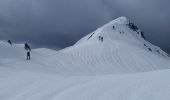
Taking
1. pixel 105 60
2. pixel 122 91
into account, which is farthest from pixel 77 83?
pixel 105 60

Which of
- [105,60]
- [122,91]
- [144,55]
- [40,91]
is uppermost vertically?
[144,55]

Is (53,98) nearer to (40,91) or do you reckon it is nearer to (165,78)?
(40,91)

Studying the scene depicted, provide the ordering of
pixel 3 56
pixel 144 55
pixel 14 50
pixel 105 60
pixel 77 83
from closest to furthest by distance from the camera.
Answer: pixel 77 83
pixel 3 56
pixel 14 50
pixel 105 60
pixel 144 55

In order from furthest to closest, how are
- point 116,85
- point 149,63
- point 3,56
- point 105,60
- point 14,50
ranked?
1. point 149,63
2. point 105,60
3. point 14,50
4. point 3,56
5. point 116,85

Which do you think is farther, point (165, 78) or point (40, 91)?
point (40, 91)

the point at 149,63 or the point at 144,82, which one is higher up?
the point at 149,63

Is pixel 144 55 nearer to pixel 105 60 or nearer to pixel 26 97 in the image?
pixel 105 60

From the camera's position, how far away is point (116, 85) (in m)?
13.5

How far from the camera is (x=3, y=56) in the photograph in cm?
5550

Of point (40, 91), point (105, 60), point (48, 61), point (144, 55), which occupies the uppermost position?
point (144, 55)

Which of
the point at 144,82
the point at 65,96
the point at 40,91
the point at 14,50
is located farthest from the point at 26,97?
the point at 14,50

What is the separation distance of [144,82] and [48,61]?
44872 millimetres

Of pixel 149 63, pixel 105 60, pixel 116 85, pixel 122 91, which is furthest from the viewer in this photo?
pixel 149 63

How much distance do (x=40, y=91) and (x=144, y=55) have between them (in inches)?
2861
